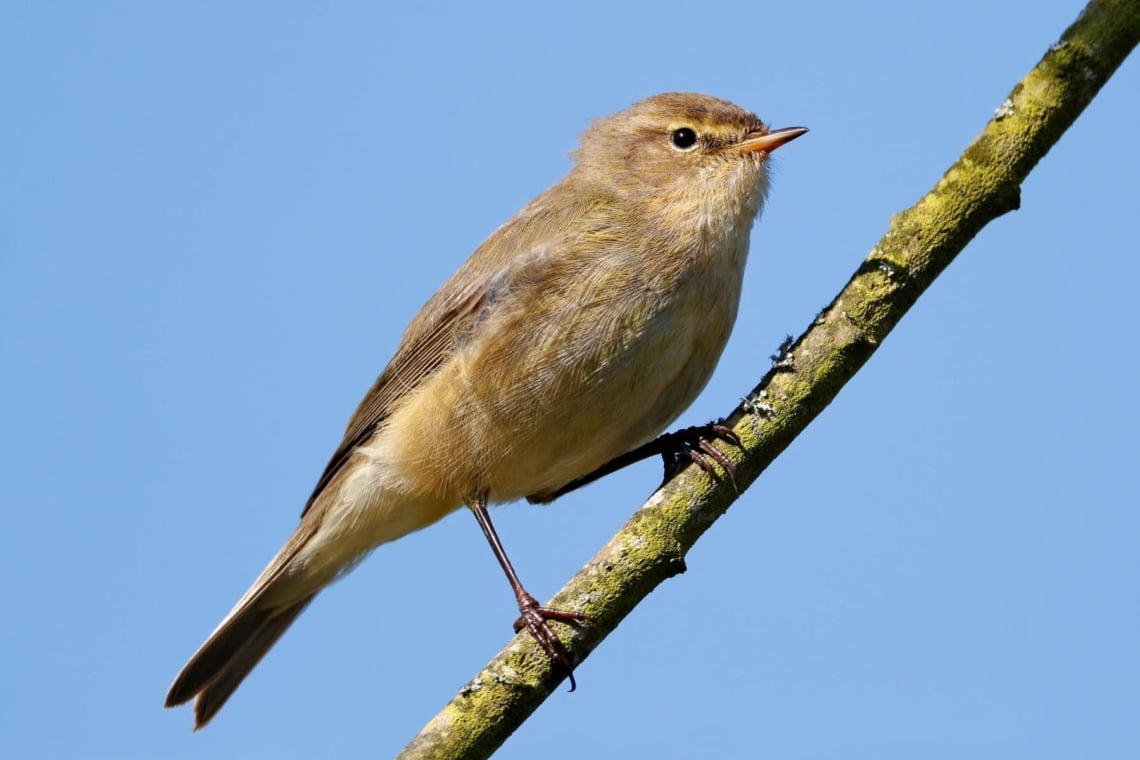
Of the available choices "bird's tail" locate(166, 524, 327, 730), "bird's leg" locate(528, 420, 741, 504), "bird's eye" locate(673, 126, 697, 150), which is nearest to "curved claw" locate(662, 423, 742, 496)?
"bird's leg" locate(528, 420, 741, 504)

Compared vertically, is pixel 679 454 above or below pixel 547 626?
above

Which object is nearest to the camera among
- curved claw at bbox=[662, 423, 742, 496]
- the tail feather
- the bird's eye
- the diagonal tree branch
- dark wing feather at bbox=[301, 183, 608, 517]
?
the diagonal tree branch

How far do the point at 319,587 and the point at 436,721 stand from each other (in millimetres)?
2402

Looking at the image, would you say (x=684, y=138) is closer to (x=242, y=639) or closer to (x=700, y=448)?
(x=700, y=448)

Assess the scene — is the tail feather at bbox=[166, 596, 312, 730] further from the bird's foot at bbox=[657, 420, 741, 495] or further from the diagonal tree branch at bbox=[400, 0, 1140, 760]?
the diagonal tree branch at bbox=[400, 0, 1140, 760]

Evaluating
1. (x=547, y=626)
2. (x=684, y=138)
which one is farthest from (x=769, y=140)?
(x=547, y=626)

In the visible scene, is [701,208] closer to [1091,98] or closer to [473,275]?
[473,275]

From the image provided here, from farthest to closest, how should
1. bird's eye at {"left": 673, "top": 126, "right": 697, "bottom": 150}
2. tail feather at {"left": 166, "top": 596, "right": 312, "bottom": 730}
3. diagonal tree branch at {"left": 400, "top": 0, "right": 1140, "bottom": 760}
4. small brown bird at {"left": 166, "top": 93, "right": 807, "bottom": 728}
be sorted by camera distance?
tail feather at {"left": 166, "top": 596, "right": 312, "bottom": 730} < bird's eye at {"left": 673, "top": 126, "right": 697, "bottom": 150} < small brown bird at {"left": 166, "top": 93, "right": 807, "bottom": 728} < diagonal tree branch at {"left": 400, "top": 0, "right": 1140, "bottom": 760}

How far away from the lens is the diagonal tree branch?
3.51 meters

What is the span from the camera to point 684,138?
18.2 ft

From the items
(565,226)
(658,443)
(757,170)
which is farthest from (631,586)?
(757,170)

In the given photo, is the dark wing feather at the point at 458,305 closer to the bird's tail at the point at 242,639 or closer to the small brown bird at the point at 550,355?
the small brown bird at the point at 550,355

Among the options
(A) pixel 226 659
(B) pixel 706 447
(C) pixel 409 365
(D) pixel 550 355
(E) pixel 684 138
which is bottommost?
(B) pixel 706 447

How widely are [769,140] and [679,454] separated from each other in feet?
5.80
